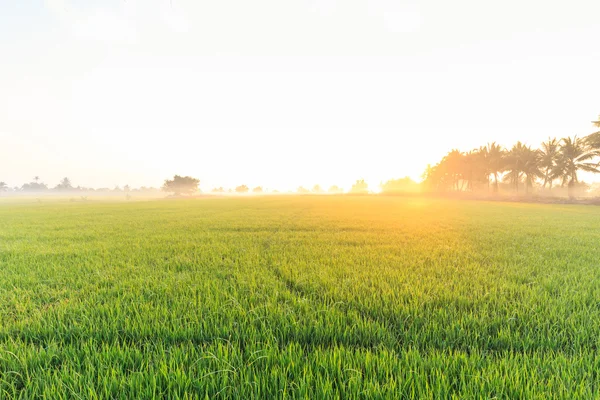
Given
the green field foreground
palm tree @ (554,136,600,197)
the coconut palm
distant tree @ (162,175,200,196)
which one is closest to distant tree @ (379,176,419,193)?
the coconut palm

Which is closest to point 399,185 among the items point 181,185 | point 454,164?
point 454,164

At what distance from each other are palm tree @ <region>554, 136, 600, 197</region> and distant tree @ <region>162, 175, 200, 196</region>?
119151 millimetres

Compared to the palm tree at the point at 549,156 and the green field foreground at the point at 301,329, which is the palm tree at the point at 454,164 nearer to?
the palm tree at the point at 549,156

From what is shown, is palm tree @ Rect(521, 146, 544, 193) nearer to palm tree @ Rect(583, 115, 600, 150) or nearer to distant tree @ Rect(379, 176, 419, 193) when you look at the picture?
palm tree @ Rect(583, 115, 600, 150)

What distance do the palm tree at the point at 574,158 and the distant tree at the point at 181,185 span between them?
11915 cm

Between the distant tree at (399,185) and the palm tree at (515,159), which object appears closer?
the palm tree at (515,159)

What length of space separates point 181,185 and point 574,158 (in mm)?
125634

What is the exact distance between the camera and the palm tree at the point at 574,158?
39469mm

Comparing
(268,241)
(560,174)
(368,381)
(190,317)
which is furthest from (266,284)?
(560,174)

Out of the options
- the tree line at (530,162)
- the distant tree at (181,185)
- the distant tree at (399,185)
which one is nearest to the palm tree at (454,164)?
the tree line at (530,162)

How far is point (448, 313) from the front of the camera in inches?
115

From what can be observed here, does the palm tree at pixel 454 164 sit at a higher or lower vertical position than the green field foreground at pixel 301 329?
higher

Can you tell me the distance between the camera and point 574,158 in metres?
42.1

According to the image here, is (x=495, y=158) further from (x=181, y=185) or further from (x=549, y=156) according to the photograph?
(x=181, y=185)
